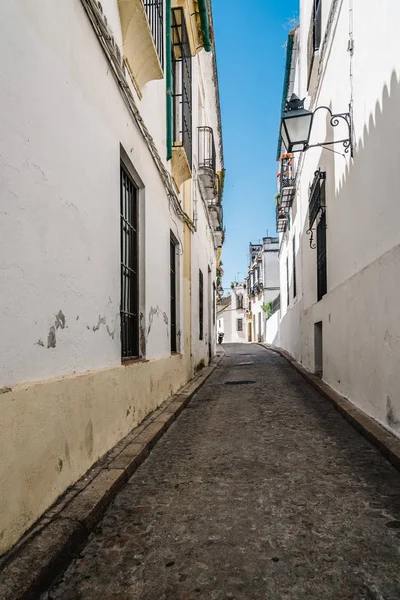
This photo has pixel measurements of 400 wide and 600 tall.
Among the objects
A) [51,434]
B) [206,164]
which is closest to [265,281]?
[206,164]

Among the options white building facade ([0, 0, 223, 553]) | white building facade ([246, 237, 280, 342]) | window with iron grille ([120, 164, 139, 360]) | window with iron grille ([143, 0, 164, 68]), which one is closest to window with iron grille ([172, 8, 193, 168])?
white building facade ([0, 0, 223, 553])

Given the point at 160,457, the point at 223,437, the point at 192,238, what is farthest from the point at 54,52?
the point at 192,238

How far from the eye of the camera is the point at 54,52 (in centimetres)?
270

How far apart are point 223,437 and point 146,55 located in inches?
158

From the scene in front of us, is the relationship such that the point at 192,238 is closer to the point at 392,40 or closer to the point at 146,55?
the point at 146,55

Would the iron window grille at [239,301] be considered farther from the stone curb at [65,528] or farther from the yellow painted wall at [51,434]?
the stone curb at [65,528]

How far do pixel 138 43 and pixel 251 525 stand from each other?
440 centimetres

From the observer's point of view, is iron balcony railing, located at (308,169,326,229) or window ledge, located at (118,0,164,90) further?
iron balcony railing, located at (308,169,326,229)

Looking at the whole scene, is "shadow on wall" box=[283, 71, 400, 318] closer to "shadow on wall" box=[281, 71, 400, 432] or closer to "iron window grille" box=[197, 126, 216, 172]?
"shadow on wall" box=[281, 71, 400, 432]

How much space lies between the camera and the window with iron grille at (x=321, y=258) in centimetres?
801

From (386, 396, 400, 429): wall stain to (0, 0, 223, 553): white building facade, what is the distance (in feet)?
7.75

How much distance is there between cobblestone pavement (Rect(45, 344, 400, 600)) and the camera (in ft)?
6.42

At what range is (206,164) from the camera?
11648mm

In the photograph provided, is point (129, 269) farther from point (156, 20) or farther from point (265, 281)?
point (265, 281)
